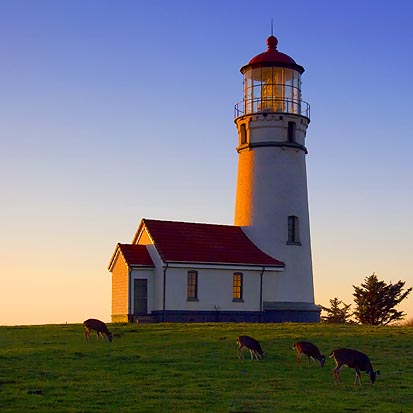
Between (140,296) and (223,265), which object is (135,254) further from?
(223,265)

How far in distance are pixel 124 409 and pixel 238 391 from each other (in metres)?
3.42

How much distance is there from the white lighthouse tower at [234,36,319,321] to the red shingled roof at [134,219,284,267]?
817mm

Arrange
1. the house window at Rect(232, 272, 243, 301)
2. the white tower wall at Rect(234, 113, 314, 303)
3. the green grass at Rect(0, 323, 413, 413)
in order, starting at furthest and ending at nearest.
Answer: the white tower wall at Rect(234, 113, 314, 303), the house window at Rect(232, 272, 243, 301), the green grass at Rect(0, 323, 413, 413)

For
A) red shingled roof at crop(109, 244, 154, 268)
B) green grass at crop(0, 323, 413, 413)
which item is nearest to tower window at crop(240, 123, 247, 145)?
red shingled roof at crop(109, 244, 154, 268)

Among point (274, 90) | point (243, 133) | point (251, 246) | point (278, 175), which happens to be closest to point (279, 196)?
point (278, 175)

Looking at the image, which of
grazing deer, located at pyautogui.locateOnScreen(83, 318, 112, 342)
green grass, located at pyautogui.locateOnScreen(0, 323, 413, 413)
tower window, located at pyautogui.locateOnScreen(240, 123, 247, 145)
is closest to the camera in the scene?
green grass, located at pyautogui.locateOnScreen(0, 323, 413, 413)

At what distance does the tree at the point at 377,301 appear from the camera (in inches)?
2071

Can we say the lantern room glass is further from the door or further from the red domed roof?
the door

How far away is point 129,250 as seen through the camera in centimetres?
4112

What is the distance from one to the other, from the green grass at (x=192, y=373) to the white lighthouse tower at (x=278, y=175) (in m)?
10.9

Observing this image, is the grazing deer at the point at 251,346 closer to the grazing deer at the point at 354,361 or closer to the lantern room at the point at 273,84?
the grazing deer at the point at 354,361

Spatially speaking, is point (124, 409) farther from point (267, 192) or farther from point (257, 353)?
point (267, 192)

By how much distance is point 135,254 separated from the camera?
40.9 metres

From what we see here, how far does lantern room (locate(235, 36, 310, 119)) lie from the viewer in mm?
44688
